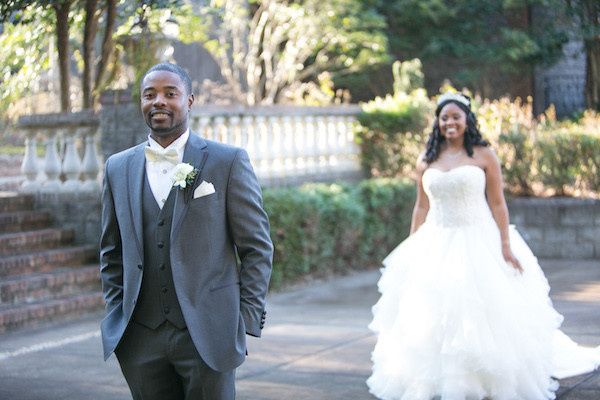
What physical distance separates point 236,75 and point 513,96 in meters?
6.19

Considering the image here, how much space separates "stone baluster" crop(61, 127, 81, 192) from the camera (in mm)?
11758

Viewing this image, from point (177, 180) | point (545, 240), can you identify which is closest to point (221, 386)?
point (177, 180)

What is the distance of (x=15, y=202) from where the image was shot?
38.7 ft

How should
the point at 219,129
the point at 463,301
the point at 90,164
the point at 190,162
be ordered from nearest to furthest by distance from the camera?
the point at 190,162 < the point at 463,301 < the point at 90,164 < the point at 219,129

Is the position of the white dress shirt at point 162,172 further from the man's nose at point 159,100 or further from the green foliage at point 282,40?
the green foliage at point 282,40

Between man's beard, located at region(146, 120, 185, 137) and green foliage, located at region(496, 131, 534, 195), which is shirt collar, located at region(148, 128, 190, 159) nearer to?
man's beard, located at region(146, 120, 185, 137)

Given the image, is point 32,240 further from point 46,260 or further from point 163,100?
point 163,100

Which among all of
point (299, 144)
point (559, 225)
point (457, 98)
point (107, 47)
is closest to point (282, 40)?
point (299, 144)

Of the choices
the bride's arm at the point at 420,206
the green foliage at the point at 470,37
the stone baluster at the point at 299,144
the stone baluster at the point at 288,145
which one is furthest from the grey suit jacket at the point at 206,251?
the green foliage at the point at 470,37

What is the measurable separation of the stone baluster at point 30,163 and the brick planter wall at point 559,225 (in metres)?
6.24

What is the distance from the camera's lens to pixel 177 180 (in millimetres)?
4098

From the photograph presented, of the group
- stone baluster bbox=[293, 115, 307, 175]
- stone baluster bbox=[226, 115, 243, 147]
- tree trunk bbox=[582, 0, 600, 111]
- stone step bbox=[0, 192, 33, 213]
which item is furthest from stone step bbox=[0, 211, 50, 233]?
tree trunk bbox=[582, 0, 600, 111]

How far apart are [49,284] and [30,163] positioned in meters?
2.14

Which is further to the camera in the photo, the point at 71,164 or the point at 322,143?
the point at 322,143
